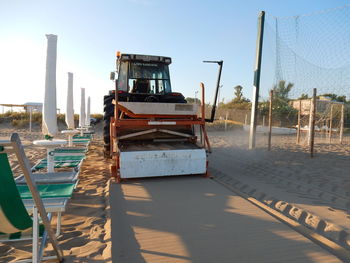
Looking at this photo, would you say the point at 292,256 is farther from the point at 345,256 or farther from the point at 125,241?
the point at 125,241

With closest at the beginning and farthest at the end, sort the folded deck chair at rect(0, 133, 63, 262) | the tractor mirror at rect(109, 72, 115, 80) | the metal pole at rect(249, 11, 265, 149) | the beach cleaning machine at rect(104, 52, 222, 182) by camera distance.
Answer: the folded deck chair at rect(0, 133, 63, 262) → the beach cleaning machine at rect(104, 52, 222, 182) → the tractor mirror at rect(109, 72, 115, 80) → the metal pole at rect(249, 11, 265, 149)

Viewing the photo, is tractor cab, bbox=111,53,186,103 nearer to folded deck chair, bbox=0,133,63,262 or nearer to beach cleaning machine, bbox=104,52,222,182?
beach cleaning machine, bbox=104,52,222,182

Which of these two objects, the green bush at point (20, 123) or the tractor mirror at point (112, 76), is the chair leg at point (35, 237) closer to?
the tractor mirror at point (112, 76)

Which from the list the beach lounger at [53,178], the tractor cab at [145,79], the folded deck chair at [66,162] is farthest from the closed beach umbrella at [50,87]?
the tractor cab at [145,79]

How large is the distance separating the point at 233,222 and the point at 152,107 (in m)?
2.93

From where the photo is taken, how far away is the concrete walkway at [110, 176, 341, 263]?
2494 mm

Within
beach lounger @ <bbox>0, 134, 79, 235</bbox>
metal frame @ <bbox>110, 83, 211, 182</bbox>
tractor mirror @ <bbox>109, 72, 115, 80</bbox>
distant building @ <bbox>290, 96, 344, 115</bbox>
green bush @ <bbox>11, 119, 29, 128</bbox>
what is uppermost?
distant building @ <bbox>290, 96, 344, 115</bbox>

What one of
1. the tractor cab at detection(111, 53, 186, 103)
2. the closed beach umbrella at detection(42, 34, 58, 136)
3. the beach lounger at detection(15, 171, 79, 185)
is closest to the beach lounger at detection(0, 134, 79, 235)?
the beach lounger at detection(15, 171, 79, 185)

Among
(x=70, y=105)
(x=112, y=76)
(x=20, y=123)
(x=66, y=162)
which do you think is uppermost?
(x=112, y=76)

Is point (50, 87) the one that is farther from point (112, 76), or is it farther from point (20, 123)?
point (20, 123)

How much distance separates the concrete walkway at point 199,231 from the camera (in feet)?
8.18

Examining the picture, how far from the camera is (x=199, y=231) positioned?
2.98 meters

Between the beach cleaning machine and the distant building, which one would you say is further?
the distant building

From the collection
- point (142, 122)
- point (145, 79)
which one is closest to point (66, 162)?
point (142, 122)
